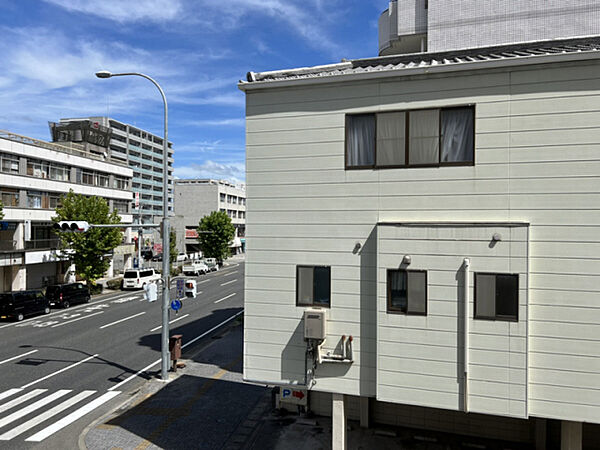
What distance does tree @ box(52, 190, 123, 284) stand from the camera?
39175 millimetres

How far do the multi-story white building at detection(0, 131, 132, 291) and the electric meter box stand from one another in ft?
114

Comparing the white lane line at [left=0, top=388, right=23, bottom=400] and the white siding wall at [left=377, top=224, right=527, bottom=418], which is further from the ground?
the white siding wall at [left=377, top=224, right=527, bottom=418]

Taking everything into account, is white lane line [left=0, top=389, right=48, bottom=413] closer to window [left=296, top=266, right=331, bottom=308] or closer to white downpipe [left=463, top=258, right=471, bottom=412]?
window [left=296, top=266, right=331, bottom=308]

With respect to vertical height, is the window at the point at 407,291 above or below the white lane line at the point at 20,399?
above

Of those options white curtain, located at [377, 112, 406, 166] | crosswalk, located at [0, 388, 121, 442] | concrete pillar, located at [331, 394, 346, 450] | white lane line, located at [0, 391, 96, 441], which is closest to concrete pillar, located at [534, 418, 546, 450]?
concrete pillar, located at [331, 394, 346, 450]

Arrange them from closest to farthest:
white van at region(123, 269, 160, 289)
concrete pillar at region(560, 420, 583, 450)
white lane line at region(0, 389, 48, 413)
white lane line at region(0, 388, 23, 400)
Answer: concrete pillar at region(560, 420, 583, 450) → white lane line at region(0, 389, 48, 413) → white lane line at region(0, 388, 23, 400) → white van at region(123, 269, 160, 289)

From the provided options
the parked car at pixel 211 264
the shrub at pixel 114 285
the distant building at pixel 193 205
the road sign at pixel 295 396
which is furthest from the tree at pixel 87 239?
the distant building at pixel 193 205

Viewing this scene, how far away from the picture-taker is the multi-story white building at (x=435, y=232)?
832 centimetres

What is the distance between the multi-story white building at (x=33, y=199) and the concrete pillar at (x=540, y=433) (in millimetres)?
37890

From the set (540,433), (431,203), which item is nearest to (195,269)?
(540,433)

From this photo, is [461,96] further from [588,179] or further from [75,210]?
[75,210]

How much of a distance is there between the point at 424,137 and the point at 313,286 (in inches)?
161

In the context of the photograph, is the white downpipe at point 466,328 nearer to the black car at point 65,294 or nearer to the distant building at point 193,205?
the black car at point 65,294

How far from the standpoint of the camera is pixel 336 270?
32.0ft
